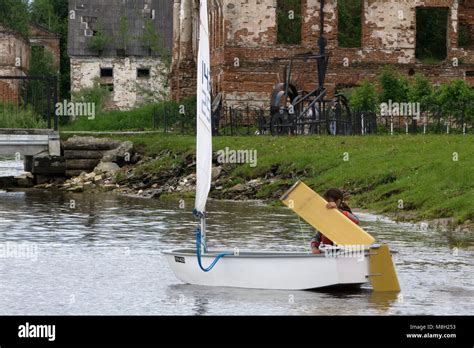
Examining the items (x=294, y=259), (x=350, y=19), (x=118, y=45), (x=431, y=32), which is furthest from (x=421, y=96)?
(x=118, y=45)

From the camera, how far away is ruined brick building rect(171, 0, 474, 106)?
5275 cm

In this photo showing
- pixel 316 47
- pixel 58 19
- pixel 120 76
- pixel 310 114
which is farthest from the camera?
pixel 58 19

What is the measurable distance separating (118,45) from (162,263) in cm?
6051

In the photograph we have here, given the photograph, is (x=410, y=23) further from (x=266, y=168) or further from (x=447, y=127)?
(x=266, y=168)

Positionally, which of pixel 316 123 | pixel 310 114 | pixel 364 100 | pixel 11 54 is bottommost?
pixel 316 123

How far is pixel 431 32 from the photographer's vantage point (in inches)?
2395

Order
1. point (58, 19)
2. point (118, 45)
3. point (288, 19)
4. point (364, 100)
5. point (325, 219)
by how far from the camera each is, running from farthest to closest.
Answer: point (58, 19)
point (118, 45)
point (288, 19)
point (364, 100)
point (325, 219)

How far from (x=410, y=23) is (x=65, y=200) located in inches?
788

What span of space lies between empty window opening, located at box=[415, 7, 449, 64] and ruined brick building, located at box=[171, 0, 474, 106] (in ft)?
9.86

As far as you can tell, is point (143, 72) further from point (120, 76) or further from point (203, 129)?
point (203, 129)

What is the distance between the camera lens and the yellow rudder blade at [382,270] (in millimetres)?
19391

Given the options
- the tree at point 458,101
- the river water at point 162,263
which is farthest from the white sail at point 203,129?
the tree at point 458,101

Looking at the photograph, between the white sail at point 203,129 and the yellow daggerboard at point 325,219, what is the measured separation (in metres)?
1.15
